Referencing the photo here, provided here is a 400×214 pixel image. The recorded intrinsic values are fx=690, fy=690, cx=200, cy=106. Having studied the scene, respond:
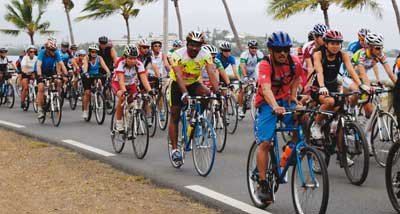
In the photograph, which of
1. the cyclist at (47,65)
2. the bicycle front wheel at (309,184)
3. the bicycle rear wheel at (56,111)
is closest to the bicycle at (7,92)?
the cyclist at (47,65)

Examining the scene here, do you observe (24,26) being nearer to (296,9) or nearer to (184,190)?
(296,9)

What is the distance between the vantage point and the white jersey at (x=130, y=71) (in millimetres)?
11523

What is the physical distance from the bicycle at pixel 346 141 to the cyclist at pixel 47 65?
26.2 feet

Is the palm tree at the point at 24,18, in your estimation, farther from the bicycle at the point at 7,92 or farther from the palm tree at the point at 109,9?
the bicycle at the point at 7,92

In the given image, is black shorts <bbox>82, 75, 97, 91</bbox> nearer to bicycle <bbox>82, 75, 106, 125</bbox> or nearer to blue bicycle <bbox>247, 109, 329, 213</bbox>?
bicycle <bbox>82, 75, 106, 125</bbox>

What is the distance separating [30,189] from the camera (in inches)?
334

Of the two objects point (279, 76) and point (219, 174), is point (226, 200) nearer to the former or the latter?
point (279, 76)

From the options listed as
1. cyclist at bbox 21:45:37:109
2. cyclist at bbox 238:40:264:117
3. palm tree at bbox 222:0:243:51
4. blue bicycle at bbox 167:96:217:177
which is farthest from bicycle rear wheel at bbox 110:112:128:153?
palm tree at bbox 222:0:243:51

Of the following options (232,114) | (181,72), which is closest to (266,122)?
(181,72)

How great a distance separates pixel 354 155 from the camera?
27.8ft

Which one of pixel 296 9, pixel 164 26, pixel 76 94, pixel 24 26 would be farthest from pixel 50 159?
pixel 24 26

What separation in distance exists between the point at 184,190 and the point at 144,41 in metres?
6.91

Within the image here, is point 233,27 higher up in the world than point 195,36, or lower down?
higher up

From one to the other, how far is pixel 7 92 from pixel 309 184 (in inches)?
657
